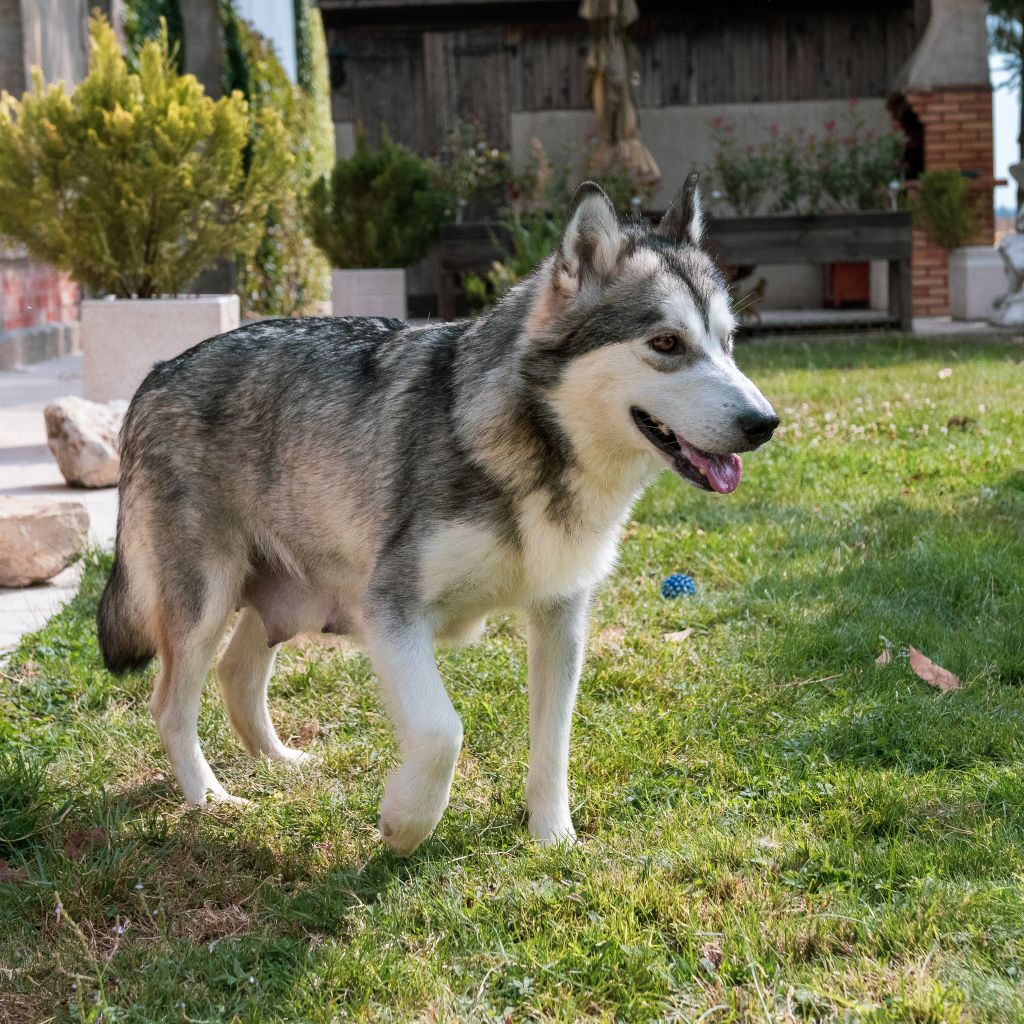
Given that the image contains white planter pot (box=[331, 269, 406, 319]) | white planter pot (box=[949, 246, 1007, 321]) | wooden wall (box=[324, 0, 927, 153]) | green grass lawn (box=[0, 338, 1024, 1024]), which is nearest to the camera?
green grass lawn (box=[0, 338, 1024, 1024])

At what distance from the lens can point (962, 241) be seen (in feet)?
52.4

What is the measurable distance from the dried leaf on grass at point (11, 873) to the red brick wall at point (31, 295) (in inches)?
366

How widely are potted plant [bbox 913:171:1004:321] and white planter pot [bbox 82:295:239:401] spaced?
33.9 ft

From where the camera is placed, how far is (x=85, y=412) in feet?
22.2

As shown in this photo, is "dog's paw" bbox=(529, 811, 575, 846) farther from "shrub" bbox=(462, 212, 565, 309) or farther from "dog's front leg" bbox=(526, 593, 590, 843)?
"shrub" bbox=(462, 212, 565, 309)

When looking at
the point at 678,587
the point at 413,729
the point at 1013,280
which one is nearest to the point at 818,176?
the point at 1013,280

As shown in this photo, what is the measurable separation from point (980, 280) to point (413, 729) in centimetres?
1475

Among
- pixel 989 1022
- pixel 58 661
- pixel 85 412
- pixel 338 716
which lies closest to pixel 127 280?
pixel 85 412

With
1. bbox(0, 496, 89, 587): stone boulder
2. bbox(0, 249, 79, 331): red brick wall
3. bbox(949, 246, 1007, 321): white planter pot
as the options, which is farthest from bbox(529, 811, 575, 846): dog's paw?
bbox(949, 246, 1007, 321): white planter pot

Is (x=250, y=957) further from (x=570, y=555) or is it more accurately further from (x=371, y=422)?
(x=371, y=422)

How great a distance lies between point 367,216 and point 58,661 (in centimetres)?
1036

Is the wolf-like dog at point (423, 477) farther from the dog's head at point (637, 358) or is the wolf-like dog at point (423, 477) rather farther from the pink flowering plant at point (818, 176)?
the pink flowering plant at point (818, 176)

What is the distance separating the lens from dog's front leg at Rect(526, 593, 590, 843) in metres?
3.09

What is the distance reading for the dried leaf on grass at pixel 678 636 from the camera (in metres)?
4.36
